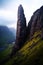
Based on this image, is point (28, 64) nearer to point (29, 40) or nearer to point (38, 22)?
point (29, 40)

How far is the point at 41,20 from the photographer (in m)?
191

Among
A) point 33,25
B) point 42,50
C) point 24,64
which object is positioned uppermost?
point 33,25

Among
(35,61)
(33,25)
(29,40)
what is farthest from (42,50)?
(33,25)

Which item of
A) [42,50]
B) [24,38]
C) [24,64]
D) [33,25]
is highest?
[33,25]

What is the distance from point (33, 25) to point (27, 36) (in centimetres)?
1564

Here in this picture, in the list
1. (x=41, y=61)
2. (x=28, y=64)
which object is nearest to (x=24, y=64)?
(x=28, y=64)

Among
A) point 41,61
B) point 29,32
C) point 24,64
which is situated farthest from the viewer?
point 29,32

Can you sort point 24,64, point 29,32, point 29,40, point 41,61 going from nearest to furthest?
1. point 41,61
2. point 24,64
3. point 29,40
4. point 29,32

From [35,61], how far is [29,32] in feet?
259

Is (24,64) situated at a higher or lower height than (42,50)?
lower

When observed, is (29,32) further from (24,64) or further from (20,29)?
(24,64)

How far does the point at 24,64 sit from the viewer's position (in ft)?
422

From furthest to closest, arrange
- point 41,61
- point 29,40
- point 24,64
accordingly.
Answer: point 29,40 → point 24,64 → point 41,61

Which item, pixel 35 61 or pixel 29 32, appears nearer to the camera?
pixel 35 61
